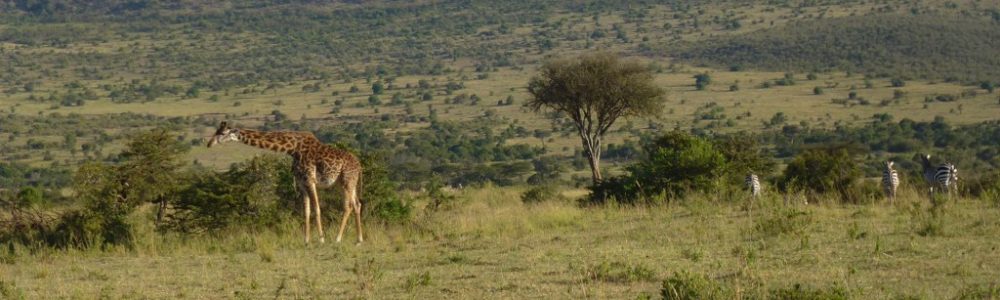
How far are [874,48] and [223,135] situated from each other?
314ft

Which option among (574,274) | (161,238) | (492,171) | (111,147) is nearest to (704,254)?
(574,274)

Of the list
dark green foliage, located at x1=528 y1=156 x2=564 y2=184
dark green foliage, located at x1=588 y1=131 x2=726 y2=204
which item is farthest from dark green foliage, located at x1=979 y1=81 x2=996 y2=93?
dark green foliage, located at x1=588 y1=131 x2=726 y2=204

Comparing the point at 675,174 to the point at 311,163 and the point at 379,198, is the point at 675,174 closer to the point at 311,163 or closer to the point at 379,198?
the point at 379,198

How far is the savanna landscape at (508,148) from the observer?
42.9 feet

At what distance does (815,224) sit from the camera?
15.5 m

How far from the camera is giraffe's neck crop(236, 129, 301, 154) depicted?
16.5m

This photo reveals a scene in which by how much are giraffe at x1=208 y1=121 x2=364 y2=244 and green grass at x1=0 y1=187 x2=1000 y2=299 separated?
0.51m

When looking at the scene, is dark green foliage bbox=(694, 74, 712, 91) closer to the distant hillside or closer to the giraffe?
the distant hillside

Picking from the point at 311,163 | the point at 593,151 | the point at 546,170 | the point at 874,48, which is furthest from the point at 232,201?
the point at 874,48

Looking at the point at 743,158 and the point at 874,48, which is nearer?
the point at 743,158

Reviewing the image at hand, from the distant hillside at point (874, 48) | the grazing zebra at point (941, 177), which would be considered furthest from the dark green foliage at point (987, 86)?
the grazing zebra at point (941, 177)

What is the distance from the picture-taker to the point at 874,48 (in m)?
106

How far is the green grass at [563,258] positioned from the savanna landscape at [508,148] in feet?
0.21

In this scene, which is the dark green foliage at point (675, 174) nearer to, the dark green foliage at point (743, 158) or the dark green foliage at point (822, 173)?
the dark green foliage at point (822, 173)
